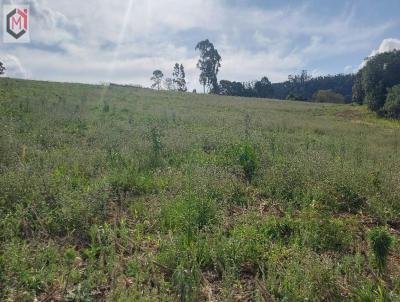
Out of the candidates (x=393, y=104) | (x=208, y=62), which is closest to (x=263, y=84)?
(x=208, y=62)

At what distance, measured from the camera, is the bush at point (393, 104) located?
29584 mm

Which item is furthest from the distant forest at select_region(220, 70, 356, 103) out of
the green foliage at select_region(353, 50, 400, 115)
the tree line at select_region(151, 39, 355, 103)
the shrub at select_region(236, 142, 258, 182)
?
the shrub at select_region(236, 142, 258, 182)

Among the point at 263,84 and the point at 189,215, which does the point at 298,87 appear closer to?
the point at 263,84

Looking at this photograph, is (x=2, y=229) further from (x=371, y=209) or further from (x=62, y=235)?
(x=371, y=209)

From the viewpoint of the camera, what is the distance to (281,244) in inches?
154

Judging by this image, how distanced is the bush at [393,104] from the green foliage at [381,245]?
1243 inches

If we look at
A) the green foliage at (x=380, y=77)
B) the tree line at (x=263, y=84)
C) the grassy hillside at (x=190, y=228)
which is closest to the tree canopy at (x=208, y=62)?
the tree line at (x=263, y=84)

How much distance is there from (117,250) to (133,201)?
4.55 ft

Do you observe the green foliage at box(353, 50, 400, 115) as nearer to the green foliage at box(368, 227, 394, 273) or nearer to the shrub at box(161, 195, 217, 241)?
the green foliage at box(368, 227, 394, 273)

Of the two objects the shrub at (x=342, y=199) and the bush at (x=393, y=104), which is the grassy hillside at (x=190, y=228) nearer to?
the shrub at (x=342, y=199)

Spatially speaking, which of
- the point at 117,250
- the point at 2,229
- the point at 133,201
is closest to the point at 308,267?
the point at 117,250

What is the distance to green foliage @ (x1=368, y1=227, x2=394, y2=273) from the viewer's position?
11.3 feet

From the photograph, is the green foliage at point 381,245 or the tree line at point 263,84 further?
the tree line at point 263,84

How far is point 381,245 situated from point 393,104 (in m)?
32.0
